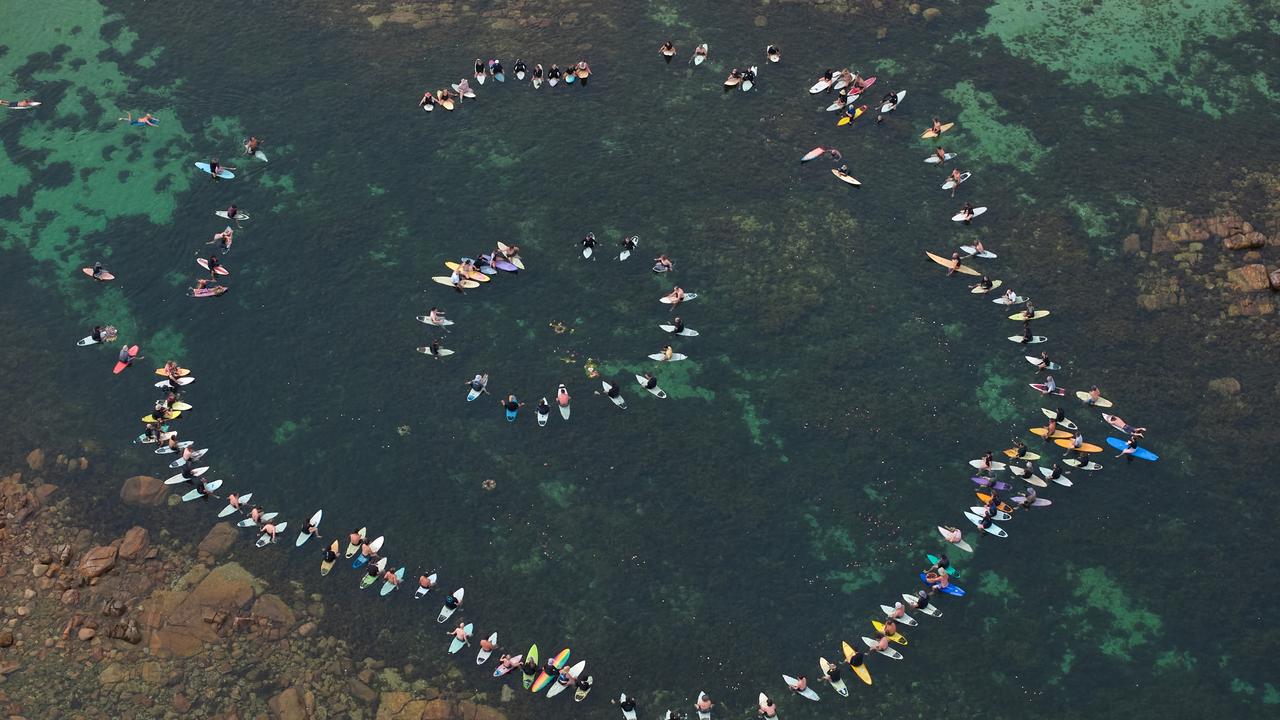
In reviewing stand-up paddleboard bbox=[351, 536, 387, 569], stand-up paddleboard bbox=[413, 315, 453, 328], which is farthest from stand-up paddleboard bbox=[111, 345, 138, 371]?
stand-up paddleboard bbox=[351, 536, 387, 569]

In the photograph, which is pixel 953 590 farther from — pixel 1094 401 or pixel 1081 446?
pixel 1094 401

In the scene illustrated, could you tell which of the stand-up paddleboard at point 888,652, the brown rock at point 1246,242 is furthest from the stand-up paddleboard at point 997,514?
the brown rock at point 1246,242

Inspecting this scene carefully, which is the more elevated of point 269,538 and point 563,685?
point 269,538

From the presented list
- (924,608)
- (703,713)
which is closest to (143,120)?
(703,713)

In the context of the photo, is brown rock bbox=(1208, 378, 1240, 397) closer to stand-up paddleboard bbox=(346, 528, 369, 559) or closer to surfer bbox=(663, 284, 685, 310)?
surfer bbox=(663, 284, 685, 310)

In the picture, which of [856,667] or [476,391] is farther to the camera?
[476,391]

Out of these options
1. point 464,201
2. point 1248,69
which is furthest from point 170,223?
point 1248,69
